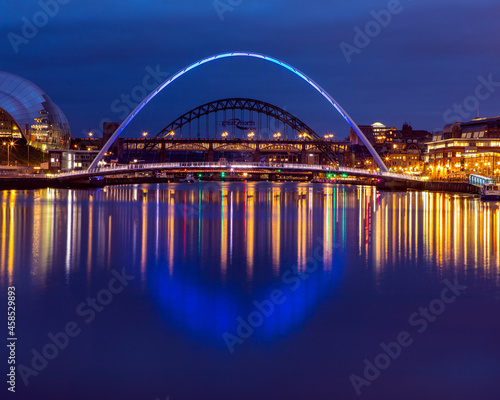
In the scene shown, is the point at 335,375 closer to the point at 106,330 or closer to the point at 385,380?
the point at 385,380

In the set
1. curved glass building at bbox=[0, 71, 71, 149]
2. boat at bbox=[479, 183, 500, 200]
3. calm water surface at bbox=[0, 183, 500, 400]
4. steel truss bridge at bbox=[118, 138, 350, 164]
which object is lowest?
calm water surface at bbox=[0, 183, 500, 400]

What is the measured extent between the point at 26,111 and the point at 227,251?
4206 inches

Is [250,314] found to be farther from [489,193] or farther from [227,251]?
[489,193]

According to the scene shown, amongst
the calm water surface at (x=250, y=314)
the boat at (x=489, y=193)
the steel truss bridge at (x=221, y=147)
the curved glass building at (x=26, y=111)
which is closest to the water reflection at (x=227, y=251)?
the calm water surface at (x=250, y=314)

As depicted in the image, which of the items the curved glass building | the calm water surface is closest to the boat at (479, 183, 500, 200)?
the calm water surface

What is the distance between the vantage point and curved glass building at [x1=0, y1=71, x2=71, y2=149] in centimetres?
12200

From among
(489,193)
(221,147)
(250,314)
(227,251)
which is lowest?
(250,314)

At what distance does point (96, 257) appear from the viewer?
79.2ft

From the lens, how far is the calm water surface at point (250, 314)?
35.8ft

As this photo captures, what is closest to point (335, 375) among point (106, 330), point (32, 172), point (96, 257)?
point (106, 330)

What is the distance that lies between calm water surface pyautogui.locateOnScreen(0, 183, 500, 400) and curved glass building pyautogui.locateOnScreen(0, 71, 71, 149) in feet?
322

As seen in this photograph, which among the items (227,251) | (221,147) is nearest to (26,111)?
(221,147)

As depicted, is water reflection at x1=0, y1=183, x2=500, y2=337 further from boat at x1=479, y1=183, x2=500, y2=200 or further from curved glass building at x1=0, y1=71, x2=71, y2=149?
curved glass building at x1=0, y1=71, x2=71, y2=149

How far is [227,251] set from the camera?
86.9 ft
